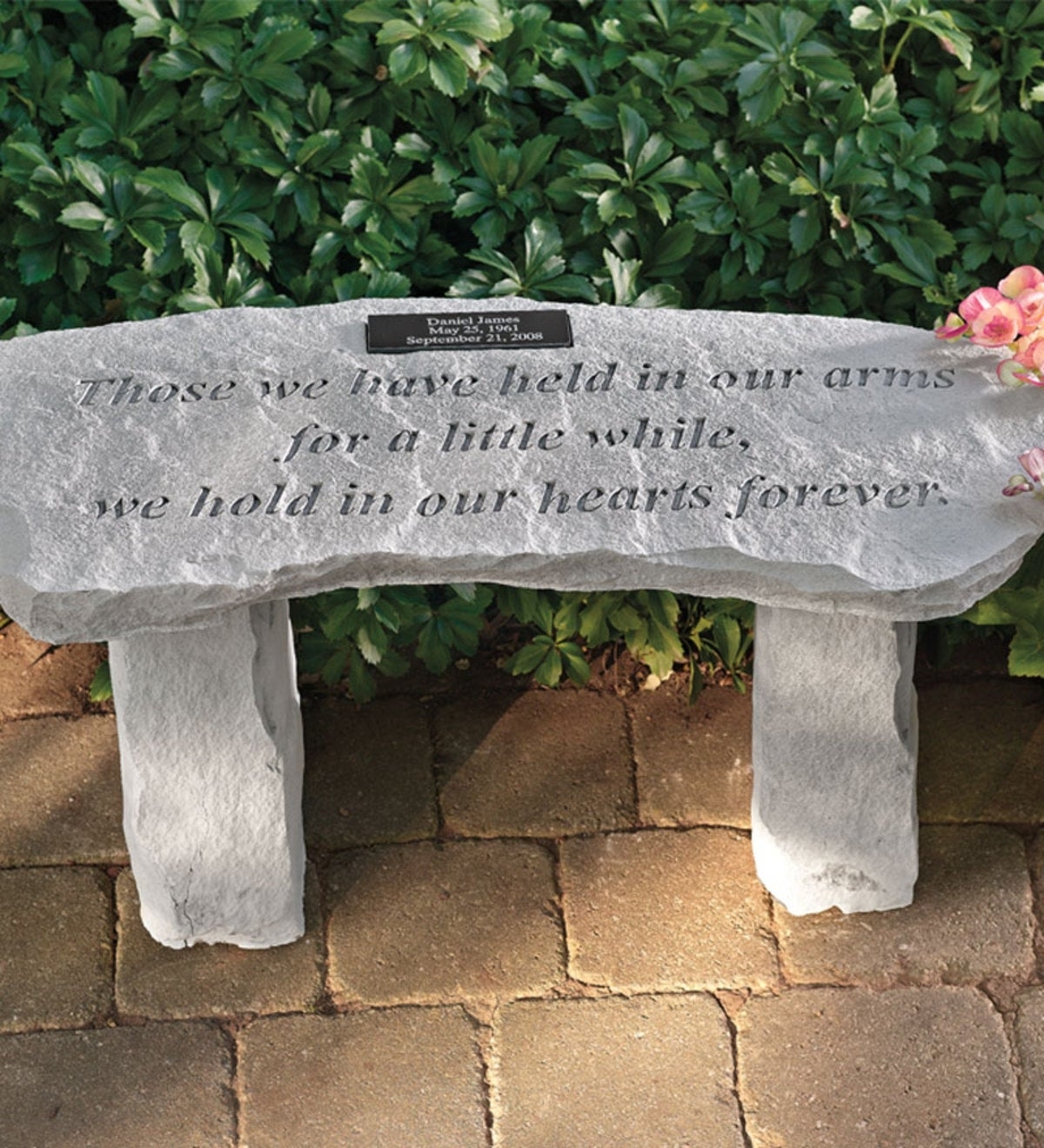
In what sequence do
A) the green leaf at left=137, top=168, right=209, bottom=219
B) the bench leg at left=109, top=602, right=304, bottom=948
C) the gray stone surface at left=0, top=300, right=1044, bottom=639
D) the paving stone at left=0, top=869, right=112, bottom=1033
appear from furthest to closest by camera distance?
1. the green leaf at left=137, top=168, right=209, bottom=219
2. the paving stone at left=0, top=869, right=112, bottom=1033
3. the bench leg at left=109, top=602, right=304, bottom=948
4. the gray stone surface at left=0, top=300, right=1044, bottom=639

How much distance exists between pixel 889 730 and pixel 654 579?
621 mm

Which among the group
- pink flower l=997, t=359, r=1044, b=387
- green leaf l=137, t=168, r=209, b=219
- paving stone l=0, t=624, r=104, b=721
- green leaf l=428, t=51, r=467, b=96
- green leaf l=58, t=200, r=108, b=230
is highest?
green leaf l=428, t=51, r=467, b=96

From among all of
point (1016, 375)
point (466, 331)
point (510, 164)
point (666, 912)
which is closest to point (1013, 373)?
point (1016, 375)

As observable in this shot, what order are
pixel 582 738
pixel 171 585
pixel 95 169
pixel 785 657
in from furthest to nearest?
1. pixel 582 738
2. pixel 95 169
3. pixel 785 657
4. pixel 171 585

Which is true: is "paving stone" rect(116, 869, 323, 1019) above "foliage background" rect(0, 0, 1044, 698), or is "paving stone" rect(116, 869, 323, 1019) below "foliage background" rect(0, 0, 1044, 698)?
below

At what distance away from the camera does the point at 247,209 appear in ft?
9.71

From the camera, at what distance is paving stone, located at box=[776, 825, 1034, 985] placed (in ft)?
9.12

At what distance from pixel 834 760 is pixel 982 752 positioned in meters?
0.60

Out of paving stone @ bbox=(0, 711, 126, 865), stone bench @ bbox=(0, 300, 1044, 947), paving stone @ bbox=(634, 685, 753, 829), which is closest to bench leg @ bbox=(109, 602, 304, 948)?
stone bench @ bbox=(0, 300, 1044, 947)

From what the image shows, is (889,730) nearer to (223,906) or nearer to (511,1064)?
(511,1064)

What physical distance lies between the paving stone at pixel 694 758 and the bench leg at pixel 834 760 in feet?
0.64

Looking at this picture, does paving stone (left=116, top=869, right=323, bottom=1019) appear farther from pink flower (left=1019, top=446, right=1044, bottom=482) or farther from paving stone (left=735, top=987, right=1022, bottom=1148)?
pink flower (left=1019, top=446, right=1044, bottom=482)

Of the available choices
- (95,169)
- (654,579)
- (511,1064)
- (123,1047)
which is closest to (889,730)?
(654,579)

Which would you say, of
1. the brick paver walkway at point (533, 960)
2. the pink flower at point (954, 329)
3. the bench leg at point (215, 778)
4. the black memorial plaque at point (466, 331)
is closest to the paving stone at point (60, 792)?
the brick paver walkway at point (533, 960)
